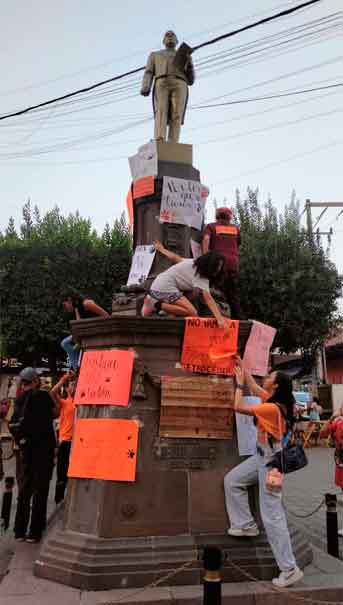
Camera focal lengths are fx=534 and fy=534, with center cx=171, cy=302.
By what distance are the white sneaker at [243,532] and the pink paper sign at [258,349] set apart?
154 centimetres

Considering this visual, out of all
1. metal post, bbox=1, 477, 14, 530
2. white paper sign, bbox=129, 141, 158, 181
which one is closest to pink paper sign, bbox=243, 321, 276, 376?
white paper sign, bbox=129, 141, 158, 181

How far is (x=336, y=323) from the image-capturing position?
24203 mm

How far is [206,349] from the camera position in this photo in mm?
5344

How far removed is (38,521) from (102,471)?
73.7 inches

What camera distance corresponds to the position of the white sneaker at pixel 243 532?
482 centimetres

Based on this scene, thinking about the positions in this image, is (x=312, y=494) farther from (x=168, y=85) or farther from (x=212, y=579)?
(x=168, y=85)

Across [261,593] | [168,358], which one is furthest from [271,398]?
[261,593]

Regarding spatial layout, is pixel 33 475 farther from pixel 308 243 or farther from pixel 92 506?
pixel 308 243

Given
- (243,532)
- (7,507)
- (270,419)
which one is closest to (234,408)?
(270,419)

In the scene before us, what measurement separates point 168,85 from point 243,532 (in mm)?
6089

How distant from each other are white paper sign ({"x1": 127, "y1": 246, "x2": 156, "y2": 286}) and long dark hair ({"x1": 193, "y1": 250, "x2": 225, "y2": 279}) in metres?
1.13

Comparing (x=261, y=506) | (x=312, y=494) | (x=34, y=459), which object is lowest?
(x=312, y=494)

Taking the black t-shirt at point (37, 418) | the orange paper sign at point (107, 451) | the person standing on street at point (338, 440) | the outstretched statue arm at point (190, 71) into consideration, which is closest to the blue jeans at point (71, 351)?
the black t-shirt at point (37, 418)

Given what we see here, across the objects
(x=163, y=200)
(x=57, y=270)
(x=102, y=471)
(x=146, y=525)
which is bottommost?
(x=146, y=525)
